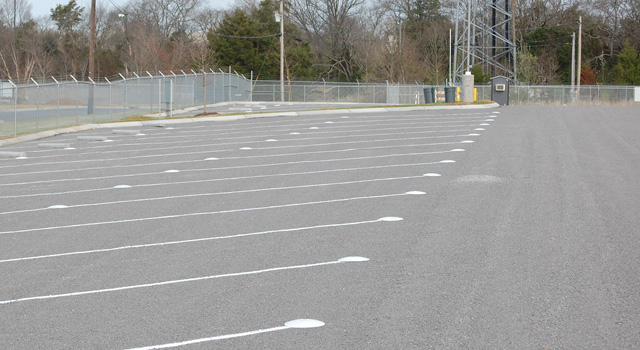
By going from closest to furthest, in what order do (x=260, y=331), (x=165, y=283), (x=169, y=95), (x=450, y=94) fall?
(x=260, y=331) → (x=165, y=283) → (x=169, y=95) → (x=450, y=94)

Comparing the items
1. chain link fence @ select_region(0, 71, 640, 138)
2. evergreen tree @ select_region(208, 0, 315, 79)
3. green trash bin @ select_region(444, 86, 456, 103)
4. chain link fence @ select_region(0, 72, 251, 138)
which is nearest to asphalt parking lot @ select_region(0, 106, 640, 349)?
chain link fence @ select_region(0, 72, 251, 138)

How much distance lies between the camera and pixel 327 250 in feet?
30.5

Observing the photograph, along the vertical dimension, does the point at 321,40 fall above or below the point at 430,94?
above

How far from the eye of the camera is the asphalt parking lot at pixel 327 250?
255 inches

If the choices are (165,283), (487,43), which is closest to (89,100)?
(165,283)

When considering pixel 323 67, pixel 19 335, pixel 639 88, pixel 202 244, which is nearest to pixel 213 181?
pixel 202 244

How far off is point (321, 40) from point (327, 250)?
230 ft

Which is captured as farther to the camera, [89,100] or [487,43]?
[487,43]

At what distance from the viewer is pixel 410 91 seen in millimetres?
52344

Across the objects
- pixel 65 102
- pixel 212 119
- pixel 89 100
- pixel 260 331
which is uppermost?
pixel 89 100

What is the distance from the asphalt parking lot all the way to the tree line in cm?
3949

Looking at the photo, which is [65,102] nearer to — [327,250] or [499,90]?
[499,90]

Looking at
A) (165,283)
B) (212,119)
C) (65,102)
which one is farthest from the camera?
(212,119)

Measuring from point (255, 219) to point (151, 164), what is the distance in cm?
753
